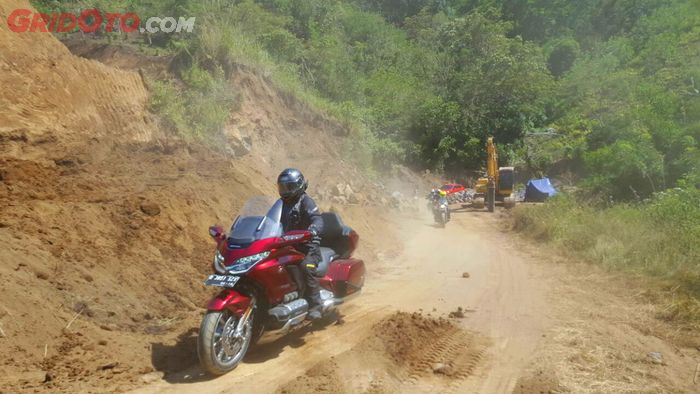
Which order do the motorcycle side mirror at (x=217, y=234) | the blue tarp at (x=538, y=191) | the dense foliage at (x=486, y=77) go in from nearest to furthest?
the motorcycle side mirror at (x=217, y=234), the dense foliage at (x=486, y=77), the blue tarp at (x=538, y=191)

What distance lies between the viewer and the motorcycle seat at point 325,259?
263 inches

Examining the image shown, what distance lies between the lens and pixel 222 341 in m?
5.38

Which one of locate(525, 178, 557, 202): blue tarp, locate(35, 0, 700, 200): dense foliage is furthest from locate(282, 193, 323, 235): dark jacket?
locate(525, 178, 557, 202): blue tarp

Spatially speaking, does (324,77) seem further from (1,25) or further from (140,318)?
(140,318)

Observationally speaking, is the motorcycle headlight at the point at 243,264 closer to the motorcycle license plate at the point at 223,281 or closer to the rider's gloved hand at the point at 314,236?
the motorcycle license plate at the point at 223,281

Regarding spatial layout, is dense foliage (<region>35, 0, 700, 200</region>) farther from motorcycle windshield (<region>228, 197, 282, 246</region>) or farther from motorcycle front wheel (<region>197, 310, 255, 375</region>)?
motorcycle front wheel (<region>197, 310, 255, 375</region>)

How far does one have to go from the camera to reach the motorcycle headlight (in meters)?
5.54

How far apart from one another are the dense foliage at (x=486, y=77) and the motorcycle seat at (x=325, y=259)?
6531mm

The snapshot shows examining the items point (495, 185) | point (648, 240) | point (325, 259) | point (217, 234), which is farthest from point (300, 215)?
point (495, 185)

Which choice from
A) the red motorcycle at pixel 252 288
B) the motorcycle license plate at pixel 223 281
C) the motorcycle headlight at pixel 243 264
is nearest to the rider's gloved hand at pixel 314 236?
the red motorcycle at pixel 252 288

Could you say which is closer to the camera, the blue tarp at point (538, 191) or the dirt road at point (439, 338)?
the dirt road at point (439, 338)

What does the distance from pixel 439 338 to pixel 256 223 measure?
2.54m

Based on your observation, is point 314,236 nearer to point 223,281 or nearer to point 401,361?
point 223,281

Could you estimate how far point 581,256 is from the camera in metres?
11.6
